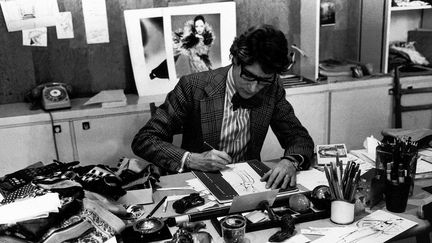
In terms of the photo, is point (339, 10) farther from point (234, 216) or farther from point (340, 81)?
point (234, 216)

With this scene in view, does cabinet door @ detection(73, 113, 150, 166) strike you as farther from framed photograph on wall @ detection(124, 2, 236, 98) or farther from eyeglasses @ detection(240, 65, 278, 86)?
eyeglasses @ detection(240, 65, 278, 86)

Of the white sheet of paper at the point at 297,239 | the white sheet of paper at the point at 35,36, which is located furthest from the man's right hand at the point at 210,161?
the white sheet of paper at the point at 35,36

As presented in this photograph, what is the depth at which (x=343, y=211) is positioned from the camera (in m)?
1.46

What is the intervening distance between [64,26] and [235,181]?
6.83 ft

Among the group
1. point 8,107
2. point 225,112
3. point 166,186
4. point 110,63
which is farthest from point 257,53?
point 8,107

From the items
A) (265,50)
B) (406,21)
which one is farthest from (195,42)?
(406,21)

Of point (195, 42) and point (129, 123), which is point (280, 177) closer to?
point (129, 123)

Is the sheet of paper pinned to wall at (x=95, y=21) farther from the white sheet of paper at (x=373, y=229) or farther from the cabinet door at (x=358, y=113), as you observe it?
the white sheet of paper at (x=373, y=229)

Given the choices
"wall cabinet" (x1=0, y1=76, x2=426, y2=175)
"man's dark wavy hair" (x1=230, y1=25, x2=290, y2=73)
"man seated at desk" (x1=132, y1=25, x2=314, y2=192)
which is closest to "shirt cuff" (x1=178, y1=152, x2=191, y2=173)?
"man seated at desk" (x1=132, y1=25, x2=314, y2=192)

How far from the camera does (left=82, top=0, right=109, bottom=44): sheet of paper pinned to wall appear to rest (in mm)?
3182

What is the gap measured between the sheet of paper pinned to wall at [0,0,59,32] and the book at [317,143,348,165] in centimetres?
221

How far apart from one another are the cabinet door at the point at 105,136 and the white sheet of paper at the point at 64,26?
2.36 ft

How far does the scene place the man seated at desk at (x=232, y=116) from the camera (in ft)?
6.10

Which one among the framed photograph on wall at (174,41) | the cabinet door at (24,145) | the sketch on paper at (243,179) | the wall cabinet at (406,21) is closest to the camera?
the sketch on paper at (243,179)
